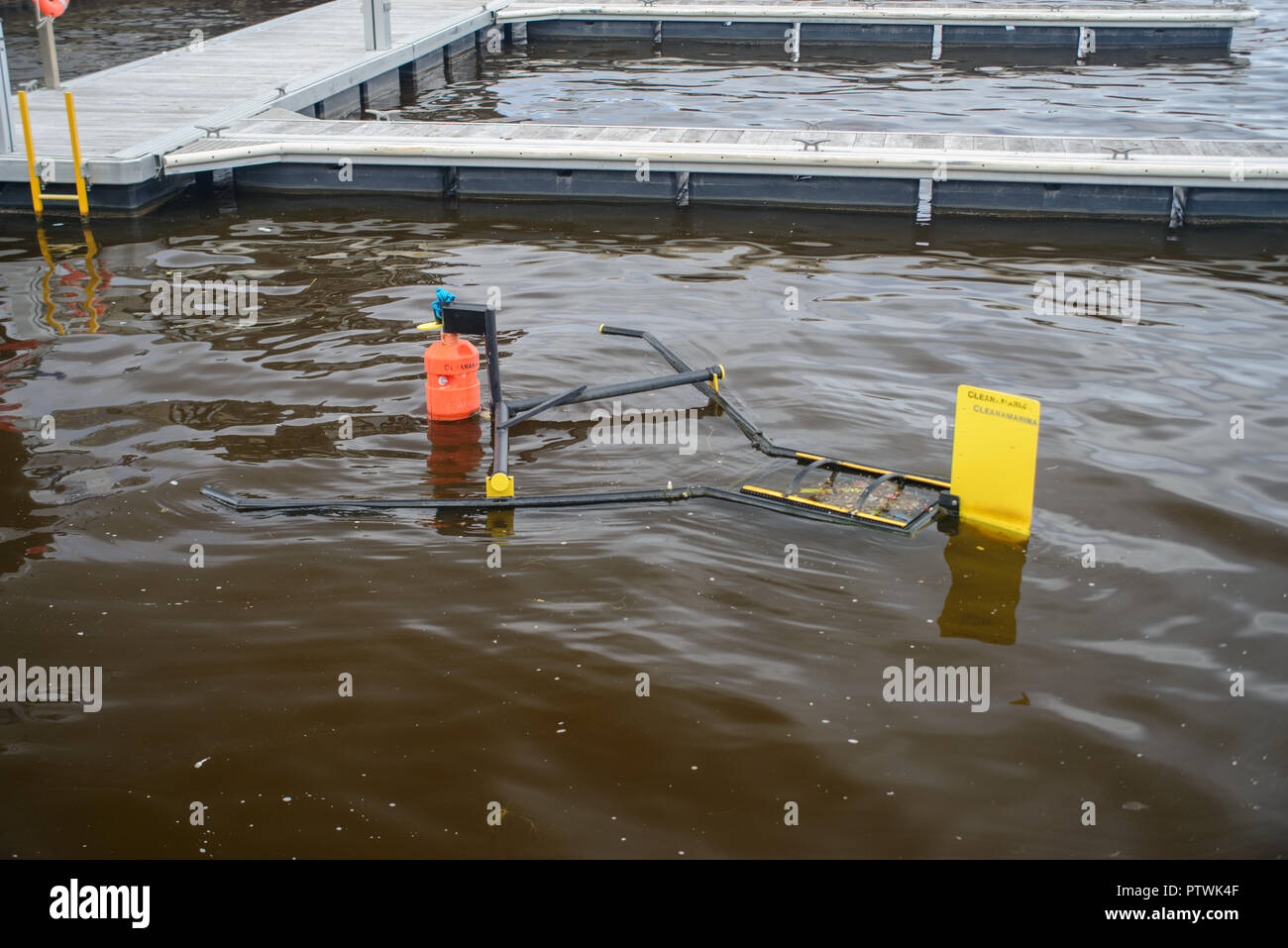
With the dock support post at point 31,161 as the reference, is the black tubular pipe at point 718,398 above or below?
below

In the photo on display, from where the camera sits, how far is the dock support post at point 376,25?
50.5ft

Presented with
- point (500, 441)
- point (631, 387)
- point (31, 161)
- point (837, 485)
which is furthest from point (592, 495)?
point (31, 161)

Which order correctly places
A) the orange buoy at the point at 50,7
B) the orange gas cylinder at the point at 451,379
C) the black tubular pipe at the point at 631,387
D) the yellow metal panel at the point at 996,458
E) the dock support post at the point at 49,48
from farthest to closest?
the dock support post at the point at 49,48, the orange buoy at the point at 50,7, the orange gas cylinder at the point at 451,379, the black tubular pipe at the point at 631,387, the yellow metal panel at the point at 996,458

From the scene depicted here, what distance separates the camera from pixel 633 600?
5160mm

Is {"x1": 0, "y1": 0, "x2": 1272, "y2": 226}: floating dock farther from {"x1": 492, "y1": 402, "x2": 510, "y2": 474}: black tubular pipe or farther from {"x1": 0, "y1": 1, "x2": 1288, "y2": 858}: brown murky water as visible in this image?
{"x1": 492, "y1": 402, "x2": 510, "y2": 474}: black tubular pipe

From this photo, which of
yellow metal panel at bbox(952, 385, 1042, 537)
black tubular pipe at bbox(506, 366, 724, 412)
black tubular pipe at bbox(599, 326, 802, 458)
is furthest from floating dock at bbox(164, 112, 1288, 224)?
yellow metal panel at bbox(952, 385, 1042, 537)

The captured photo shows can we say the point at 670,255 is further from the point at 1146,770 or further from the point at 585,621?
the point at 1146,770

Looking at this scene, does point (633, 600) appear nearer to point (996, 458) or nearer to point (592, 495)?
point (592, 495)

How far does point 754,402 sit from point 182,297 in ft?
15.2

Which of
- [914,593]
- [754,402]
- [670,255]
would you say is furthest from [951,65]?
[914,593]

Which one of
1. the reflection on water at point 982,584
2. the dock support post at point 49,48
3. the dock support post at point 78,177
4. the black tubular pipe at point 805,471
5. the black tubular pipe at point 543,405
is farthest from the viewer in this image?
the dock support post at point 49,48

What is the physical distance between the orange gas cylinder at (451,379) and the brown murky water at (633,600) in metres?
0.15

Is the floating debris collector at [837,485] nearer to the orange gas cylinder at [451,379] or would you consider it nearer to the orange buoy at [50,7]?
the orange gas cylinder at [451,379]

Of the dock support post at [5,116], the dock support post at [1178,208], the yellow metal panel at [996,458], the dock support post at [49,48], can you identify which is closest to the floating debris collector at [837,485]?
the yellow metal panel at [996,458]
